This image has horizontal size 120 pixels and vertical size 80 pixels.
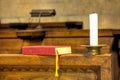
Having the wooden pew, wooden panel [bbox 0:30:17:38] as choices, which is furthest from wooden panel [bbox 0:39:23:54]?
the wooden pew

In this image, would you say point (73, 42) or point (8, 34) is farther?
point (8, 34)

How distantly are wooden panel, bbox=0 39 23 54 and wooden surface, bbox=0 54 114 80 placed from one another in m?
1.21

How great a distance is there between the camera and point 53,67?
122cm

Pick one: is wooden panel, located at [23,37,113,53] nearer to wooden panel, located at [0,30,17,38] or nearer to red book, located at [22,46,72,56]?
wooden panel, located at [0,30,17,38]

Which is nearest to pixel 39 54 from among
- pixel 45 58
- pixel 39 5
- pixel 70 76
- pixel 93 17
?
pixel 45 58

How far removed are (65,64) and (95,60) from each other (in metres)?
0.13

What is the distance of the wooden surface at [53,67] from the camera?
1177 mm

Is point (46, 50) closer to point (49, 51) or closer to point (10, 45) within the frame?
point (49, 51)

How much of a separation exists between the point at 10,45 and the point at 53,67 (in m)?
1.38

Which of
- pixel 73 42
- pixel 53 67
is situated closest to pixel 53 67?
pixel 53 67

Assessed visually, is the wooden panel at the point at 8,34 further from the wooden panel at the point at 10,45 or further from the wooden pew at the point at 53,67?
the wooden pew at the point at 53,67

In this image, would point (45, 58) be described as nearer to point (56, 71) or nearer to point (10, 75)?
point (56, 71)

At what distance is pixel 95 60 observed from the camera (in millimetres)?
1183

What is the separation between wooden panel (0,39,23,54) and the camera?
2.49 m
